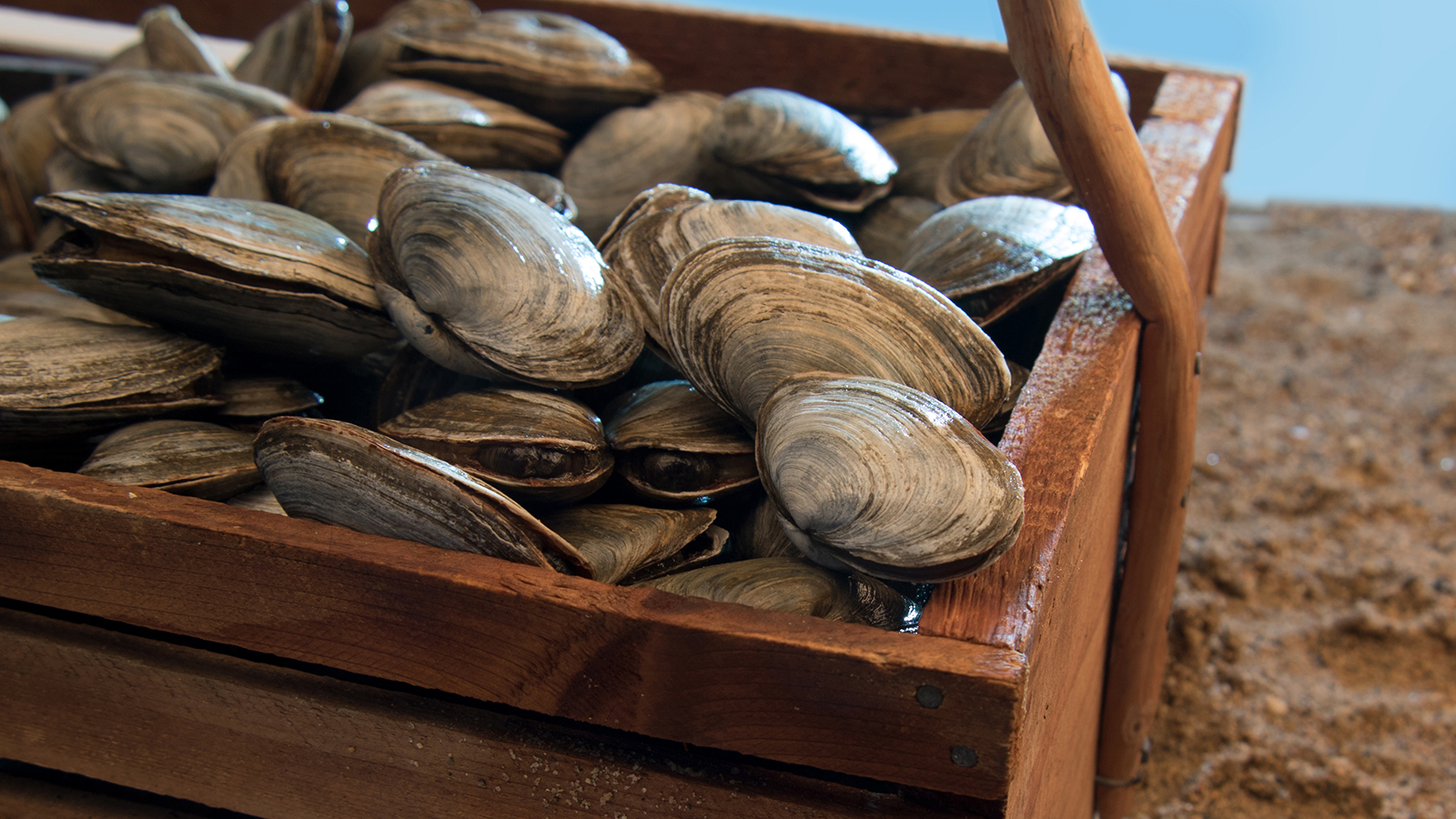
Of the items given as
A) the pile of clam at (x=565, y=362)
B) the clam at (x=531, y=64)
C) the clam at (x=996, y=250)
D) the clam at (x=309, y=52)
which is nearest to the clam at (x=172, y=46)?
the clam at (x=309, y=52)

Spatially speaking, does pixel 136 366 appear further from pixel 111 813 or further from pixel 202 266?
pixel 111 813

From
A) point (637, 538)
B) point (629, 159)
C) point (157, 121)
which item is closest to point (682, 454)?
point (637, 538)

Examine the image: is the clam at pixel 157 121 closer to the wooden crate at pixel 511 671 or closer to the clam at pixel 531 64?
the clam at pixel 531 64

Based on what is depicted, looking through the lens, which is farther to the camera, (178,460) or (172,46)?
(172,46)

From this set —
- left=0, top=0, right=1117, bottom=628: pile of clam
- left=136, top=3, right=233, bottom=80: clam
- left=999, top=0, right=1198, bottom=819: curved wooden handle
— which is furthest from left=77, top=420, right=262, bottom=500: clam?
left=136, top=3, right=233, bottom=80: clam

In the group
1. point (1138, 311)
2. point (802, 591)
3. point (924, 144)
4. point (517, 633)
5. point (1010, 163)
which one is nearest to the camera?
point (517, 633)

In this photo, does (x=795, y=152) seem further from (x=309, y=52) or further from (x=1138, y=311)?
(x=309, y=52)

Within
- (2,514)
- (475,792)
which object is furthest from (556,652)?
(2,514)
